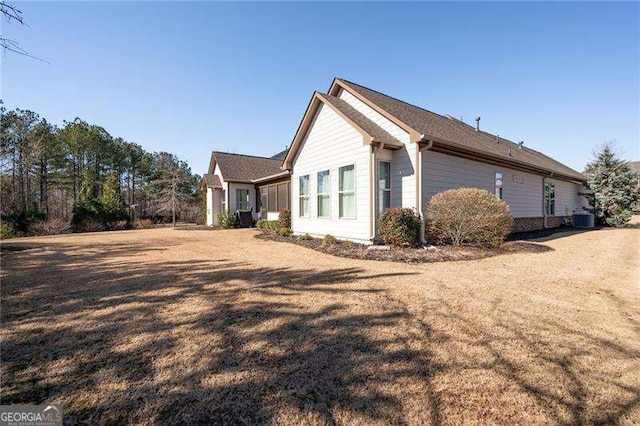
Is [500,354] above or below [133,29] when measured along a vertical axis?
below

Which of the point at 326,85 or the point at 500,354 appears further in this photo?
the point at 326,85

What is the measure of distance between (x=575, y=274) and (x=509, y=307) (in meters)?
3.38

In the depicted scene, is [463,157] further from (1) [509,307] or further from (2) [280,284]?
Result: (2) [280,284]

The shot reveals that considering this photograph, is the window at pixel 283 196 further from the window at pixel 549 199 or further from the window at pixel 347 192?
the window at pixel 549 199

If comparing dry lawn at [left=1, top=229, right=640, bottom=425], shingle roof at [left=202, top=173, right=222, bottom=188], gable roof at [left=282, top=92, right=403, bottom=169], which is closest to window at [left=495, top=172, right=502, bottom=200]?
gable roof at [left=282, top=92, right=403, bottom=169]

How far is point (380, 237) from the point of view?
928 cm

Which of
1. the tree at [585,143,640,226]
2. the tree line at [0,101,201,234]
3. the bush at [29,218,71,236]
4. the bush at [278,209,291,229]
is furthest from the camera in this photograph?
the tree at [585,143,640,226]

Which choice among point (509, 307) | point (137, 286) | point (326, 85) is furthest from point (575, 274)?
point (326, 85)

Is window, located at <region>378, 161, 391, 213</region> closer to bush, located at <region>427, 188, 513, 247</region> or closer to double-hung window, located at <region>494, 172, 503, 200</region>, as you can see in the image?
bush, located at <region>427, 188, 513, 247</region>

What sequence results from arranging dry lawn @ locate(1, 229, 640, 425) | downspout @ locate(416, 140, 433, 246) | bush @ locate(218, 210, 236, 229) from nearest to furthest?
dry lawn @ locate(1, 229, 640, 425) < downspout @ locate(416, 140, 433, 246) < bush @ locate(218, 210, 236, 229)

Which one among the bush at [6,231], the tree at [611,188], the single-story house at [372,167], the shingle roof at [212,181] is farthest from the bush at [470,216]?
the bush at [6,231]

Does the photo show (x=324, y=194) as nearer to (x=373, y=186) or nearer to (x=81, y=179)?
(x=373, y=186)

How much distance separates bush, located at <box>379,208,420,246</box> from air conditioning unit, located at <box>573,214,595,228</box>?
16.5m

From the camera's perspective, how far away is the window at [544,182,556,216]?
623 inches
